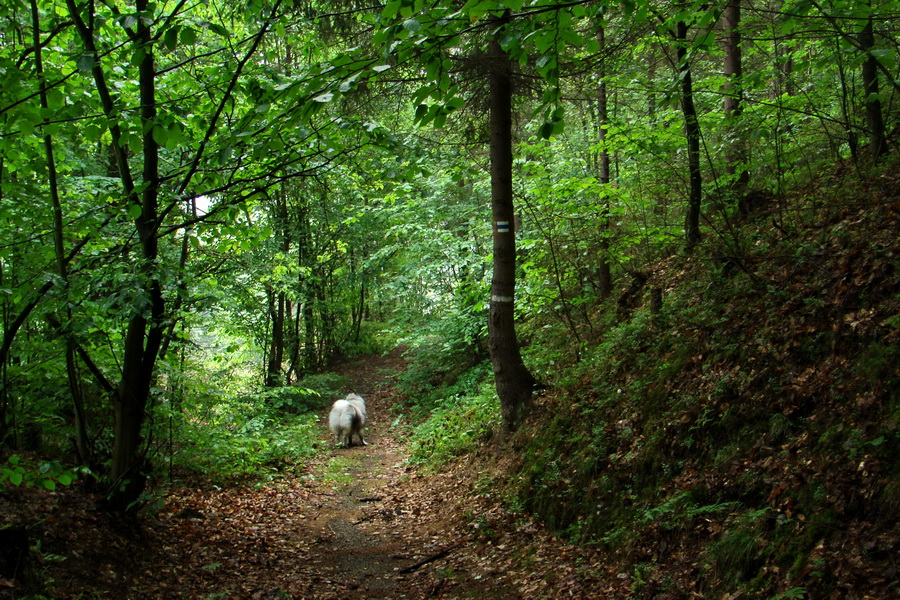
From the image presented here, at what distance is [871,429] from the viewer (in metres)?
3.80

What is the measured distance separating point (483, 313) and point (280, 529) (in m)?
7.34

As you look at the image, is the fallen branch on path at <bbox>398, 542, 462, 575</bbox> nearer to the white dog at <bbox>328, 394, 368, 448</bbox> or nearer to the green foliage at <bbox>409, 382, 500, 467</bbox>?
the green foliage at <bbox>409, 382, 500, 467</bbox>

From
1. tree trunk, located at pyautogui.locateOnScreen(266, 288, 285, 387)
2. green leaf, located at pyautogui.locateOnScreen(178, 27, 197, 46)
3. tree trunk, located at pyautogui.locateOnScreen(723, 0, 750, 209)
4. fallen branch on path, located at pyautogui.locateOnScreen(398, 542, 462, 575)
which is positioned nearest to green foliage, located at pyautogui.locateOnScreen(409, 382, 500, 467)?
fallen branch on path, located at pyautogui.locateOnScreen(398, 542, 462, 575)

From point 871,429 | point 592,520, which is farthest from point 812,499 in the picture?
point 592,520

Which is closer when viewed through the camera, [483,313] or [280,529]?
[280,529]

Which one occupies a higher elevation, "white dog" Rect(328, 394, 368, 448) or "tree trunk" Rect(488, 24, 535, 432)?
"tree trunk" Rect(488, 24, 535, 432)

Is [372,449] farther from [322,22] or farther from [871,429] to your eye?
[871,429]

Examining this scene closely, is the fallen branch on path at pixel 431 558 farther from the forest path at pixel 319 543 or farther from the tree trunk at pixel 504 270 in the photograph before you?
the tree trunk at pixel 504 270

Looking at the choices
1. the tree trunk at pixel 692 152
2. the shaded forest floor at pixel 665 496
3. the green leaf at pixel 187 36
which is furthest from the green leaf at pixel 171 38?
the tree trunk at pixel 692 152

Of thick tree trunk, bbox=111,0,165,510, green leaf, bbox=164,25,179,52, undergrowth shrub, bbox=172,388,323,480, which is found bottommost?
undergrowth shrub, bbox=172,388,323,480

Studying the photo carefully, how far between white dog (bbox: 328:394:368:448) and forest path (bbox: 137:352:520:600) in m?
2.13

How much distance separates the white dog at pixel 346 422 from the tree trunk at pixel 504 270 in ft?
17.4

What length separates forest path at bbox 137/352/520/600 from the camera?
5.18 metres

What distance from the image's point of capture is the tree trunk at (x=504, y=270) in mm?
7648
